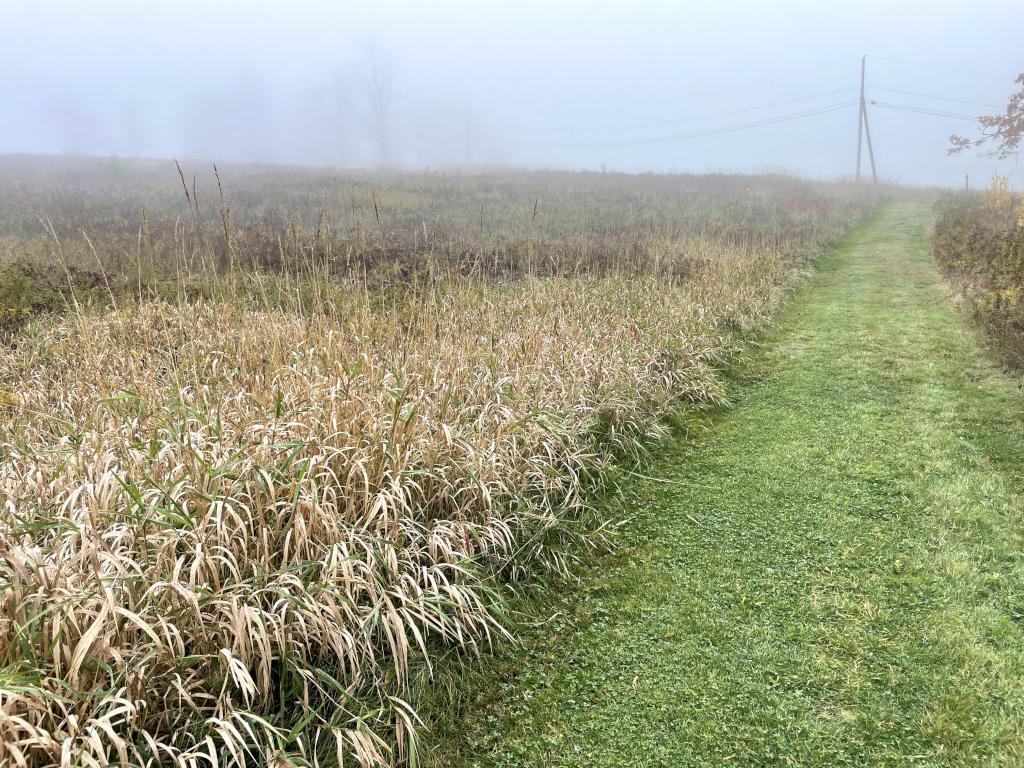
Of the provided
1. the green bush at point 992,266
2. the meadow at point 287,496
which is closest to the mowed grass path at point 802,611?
the meadow at point 287,496

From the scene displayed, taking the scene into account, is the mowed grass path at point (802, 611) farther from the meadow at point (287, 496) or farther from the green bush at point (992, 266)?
the green bush at point (992, 266)

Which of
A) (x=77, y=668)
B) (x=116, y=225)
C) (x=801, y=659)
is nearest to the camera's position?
(x=77, y=668)

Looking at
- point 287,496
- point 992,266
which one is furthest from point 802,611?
point 992,266

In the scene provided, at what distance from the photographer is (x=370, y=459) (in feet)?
9.68

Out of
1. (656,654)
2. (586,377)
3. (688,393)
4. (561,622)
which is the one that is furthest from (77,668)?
(688,393)

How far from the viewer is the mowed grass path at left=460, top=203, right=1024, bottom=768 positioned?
7.07ft

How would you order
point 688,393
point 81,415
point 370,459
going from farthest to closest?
point 688,393 < point 81,415 < point 370,459

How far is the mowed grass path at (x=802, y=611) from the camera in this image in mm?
2156

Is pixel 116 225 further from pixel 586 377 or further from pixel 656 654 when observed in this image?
pixel 656 654

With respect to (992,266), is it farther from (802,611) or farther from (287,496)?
(287,496)

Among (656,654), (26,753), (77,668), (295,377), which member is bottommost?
(656,654)

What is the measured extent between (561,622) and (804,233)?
48.1 ft

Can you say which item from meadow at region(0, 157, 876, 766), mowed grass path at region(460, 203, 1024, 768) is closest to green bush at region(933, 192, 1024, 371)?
mowed grass path at region(460, 203, 1024, 768)

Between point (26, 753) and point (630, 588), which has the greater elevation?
point (26, 753)
